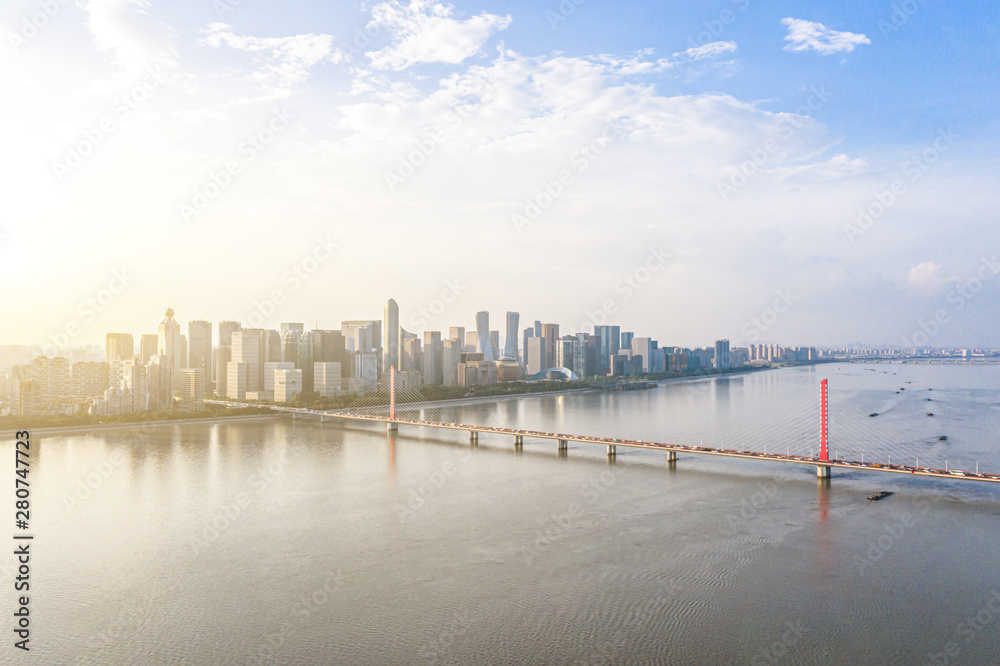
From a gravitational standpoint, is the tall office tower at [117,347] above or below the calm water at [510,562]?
above

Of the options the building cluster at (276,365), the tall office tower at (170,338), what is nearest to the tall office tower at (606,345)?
the building cluster at (276,365)

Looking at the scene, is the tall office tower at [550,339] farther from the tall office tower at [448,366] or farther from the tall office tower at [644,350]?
the tall office tower at [448,366]

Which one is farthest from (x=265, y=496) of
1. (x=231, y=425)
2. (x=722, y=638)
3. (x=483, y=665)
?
(x=231, y=425)

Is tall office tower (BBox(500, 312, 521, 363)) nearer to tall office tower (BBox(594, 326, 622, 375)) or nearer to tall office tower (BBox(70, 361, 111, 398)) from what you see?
tall office tower (BBox(594, 326, 622, 375))

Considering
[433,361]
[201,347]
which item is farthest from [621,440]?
[201,347]

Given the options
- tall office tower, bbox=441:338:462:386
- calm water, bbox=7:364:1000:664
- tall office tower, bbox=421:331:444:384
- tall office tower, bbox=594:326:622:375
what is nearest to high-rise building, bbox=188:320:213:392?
tall office tower, bbox=421:331:444:384

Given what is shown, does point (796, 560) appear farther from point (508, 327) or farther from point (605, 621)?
point (508, 327)
